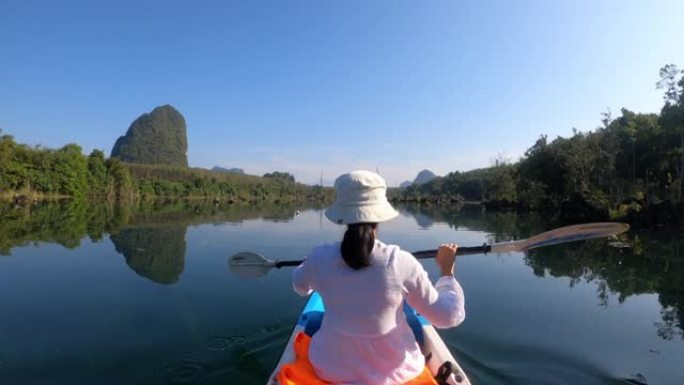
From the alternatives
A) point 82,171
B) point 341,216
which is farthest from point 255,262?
point 82,171

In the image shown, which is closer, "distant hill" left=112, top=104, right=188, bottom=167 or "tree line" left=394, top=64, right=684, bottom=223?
"tree line" left=394, top=64, right=684, bottom=223

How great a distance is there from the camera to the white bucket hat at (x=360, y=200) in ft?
6.25

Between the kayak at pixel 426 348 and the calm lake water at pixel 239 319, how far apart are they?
2.68ft

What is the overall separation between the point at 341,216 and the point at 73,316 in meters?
5.10

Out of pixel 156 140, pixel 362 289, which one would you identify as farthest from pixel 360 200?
pixel 156 140

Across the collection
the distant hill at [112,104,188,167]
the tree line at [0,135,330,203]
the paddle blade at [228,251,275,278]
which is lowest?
the paddle blade at [228,251,275,278]

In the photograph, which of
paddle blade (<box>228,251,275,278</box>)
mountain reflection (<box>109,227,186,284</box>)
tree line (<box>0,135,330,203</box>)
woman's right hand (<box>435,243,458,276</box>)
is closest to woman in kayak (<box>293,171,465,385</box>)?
woman's right hand (<box>435,243,458,276</box>)

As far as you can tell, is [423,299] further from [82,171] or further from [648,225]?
[82,171]

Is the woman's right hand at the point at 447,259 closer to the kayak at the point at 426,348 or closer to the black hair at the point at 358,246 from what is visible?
the kayak at the point at 426,348

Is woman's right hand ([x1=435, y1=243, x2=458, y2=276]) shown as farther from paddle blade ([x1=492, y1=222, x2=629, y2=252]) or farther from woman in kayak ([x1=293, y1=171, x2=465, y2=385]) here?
paddle blade ([x1=492, y1=222, x2=629, y2=252])

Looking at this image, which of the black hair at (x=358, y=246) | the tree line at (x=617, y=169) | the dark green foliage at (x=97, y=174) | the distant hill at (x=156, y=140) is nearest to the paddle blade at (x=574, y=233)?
the black hair at (x=358, y=246)

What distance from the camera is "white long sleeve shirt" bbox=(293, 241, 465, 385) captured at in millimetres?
1851

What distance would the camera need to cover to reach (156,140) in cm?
13600

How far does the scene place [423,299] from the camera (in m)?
1.91
